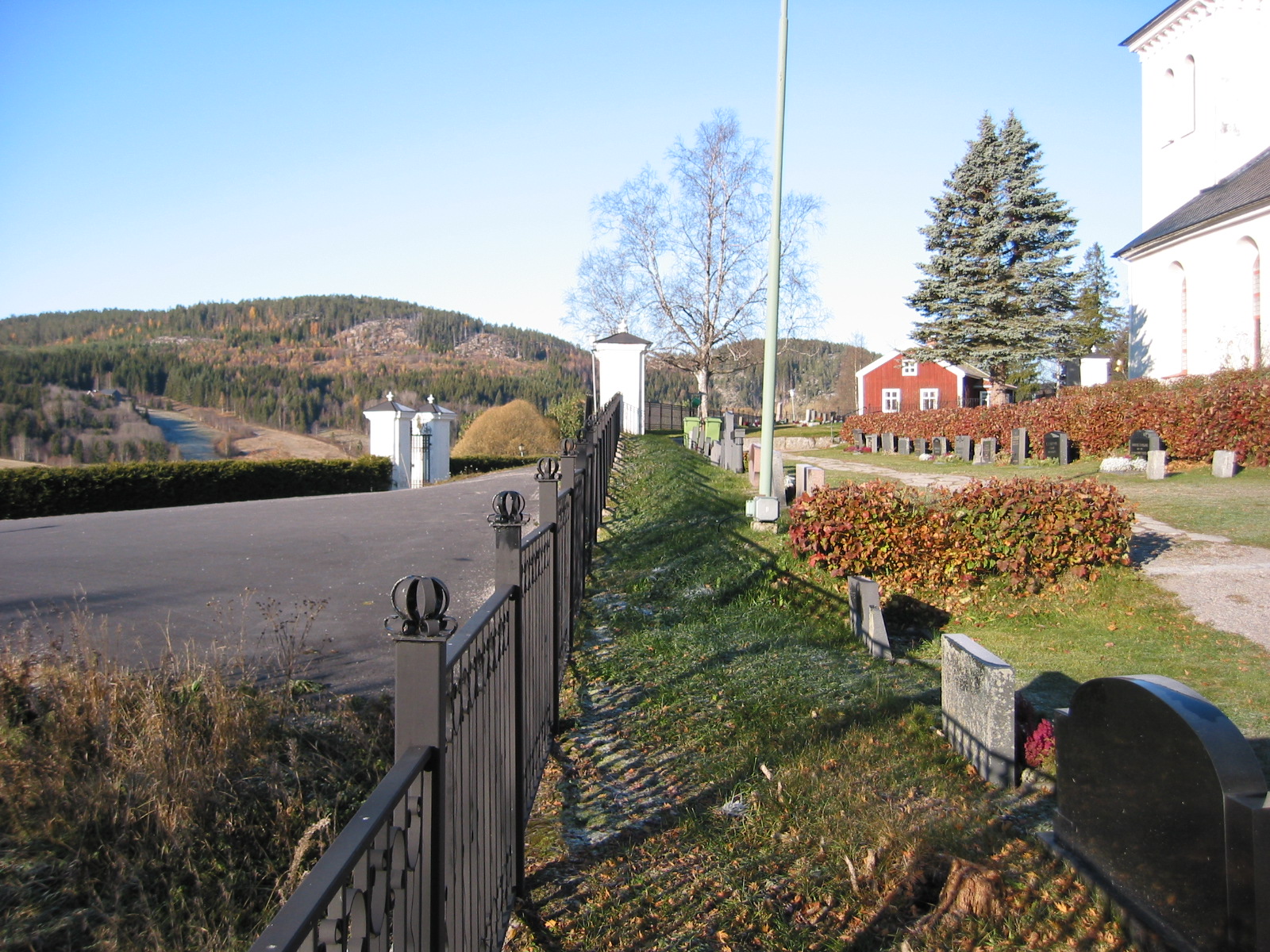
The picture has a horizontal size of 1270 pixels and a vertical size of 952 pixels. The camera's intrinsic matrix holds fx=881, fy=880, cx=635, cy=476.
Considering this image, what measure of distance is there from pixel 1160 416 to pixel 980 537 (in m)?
12.4

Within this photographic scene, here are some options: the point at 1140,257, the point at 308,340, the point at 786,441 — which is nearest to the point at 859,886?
the point at 1140,257

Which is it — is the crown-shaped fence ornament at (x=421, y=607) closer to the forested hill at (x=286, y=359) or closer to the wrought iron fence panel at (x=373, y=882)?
the wrought iron fence panel at (x=373, y=882)

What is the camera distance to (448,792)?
2.10 m

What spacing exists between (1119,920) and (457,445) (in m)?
39.9

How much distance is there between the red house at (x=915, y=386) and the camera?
53406 millimetres

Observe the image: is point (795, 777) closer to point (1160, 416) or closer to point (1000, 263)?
point (1160, 416)

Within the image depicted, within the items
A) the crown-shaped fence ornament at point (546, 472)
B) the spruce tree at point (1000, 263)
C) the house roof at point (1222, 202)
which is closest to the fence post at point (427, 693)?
the crown-shaped fence ornament at point (546, 472)

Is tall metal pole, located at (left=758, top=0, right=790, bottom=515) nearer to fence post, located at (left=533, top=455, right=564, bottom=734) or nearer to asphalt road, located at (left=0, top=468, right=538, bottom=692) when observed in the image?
asphalt road, located at (left=0, top=468, right=538, bottom=692)

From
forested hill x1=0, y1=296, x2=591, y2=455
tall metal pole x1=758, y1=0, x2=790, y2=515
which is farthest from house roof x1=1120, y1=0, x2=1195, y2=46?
forested hill x1=0, y1=296, x2=591, y2=455

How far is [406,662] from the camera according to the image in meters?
1.83

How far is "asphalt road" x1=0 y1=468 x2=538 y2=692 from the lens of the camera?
616 cm

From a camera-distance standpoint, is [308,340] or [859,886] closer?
[859,886]

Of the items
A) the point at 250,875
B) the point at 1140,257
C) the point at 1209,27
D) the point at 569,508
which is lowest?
the point at 250,875

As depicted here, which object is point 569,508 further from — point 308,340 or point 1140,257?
point 308,340
